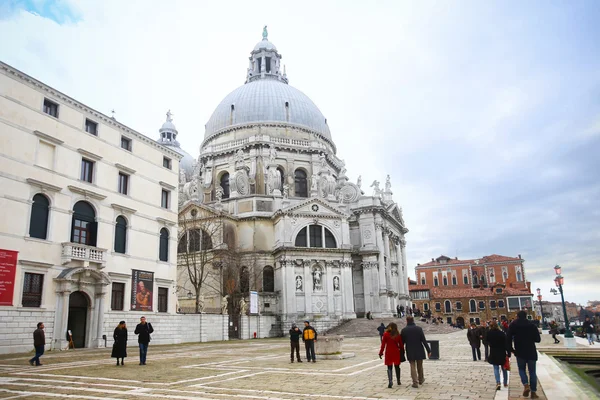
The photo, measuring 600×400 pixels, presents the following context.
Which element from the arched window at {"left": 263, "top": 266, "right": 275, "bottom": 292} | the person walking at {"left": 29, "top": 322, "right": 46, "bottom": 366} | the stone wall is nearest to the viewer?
the person walking at {"left": 29, "top": 322, "right": 46, "bottom": 366}

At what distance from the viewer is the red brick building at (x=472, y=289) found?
8400 cm

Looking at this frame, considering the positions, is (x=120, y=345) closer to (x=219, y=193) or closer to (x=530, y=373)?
(x=530, y=373)

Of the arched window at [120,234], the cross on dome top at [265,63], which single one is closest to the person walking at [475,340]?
the arched window at [120,234]

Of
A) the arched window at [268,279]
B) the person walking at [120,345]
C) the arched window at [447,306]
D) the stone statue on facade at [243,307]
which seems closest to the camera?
the person walking at [120,345]

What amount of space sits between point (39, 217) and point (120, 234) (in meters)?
5.45

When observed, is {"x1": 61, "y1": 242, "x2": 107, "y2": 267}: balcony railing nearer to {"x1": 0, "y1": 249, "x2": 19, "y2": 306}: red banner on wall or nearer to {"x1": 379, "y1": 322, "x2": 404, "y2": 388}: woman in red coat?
{"x1": 0, "y1": 249, "x2": 19, "y2": 306}: red banner on wall

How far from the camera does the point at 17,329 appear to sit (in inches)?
906

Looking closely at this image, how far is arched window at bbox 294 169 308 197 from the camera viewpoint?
2458 inches

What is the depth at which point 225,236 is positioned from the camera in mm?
53125

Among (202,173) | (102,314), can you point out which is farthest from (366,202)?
(102,314)

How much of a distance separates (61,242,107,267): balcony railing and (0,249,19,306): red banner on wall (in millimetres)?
2774

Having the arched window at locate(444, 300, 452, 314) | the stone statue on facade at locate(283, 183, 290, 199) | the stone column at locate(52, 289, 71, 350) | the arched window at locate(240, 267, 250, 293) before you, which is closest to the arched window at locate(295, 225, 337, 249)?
the stone statue on facade at locate(283, 183, 290, 199)

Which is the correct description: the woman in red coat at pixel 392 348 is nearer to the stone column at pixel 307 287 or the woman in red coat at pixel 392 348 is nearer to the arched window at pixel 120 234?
the arched window at pixel 120 234

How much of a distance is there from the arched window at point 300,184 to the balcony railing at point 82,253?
119 feet
